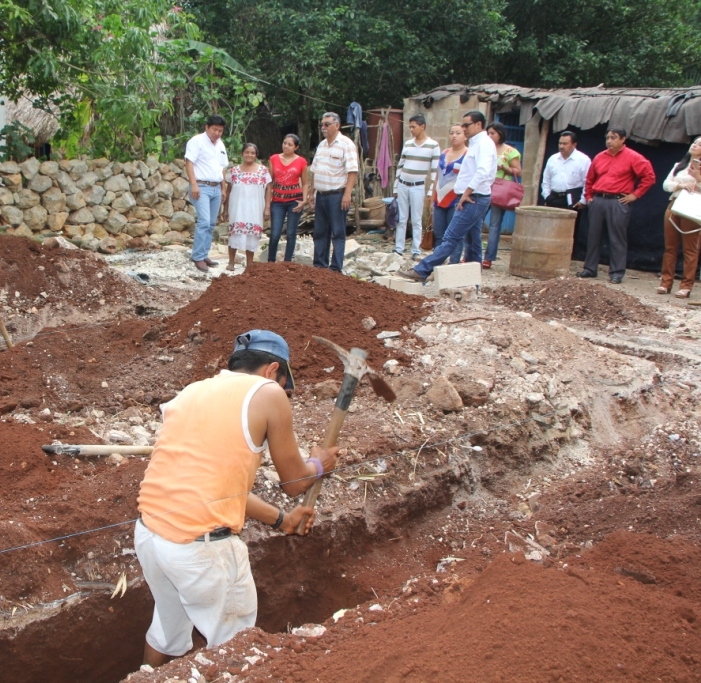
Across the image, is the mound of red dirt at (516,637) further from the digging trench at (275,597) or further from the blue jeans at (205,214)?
the blue jeans at (205,214)

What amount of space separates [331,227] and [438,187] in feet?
4.69

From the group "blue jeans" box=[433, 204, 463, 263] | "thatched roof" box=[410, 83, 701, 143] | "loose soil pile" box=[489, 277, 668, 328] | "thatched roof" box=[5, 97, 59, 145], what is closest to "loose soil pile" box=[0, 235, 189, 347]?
"blue jeans" box=[433, 204, 463, 263]

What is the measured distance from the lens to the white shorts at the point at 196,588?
2838 mm

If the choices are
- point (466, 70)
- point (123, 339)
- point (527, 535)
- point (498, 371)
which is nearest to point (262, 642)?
point (527, 535)

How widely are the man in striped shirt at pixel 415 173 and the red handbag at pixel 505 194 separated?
2.91 ft

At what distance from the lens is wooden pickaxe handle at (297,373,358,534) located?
335 cm

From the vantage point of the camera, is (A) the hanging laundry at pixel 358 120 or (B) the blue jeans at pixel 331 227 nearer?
(B) the blue jeans at pixel 331 227

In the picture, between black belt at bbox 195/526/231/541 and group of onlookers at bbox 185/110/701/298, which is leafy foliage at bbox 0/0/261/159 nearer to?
group of onlookers at bbox 185/110/701/298

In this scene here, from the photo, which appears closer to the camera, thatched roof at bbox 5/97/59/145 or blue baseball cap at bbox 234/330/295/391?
blue baseball cap at bbox 234/330/295/391

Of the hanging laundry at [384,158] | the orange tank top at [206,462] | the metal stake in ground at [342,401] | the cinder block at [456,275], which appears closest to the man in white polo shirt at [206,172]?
the cinder block at [456,275]

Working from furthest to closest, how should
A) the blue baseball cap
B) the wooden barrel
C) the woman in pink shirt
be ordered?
the wooden barrel < the woman in pink shirt < the blue baseball cap

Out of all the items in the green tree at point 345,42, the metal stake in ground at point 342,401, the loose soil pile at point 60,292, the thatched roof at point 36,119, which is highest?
the green tree at point 345,42

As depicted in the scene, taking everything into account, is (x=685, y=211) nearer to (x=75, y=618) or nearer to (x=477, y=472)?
(x=477, y=472)

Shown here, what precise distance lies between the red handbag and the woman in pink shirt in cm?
279
